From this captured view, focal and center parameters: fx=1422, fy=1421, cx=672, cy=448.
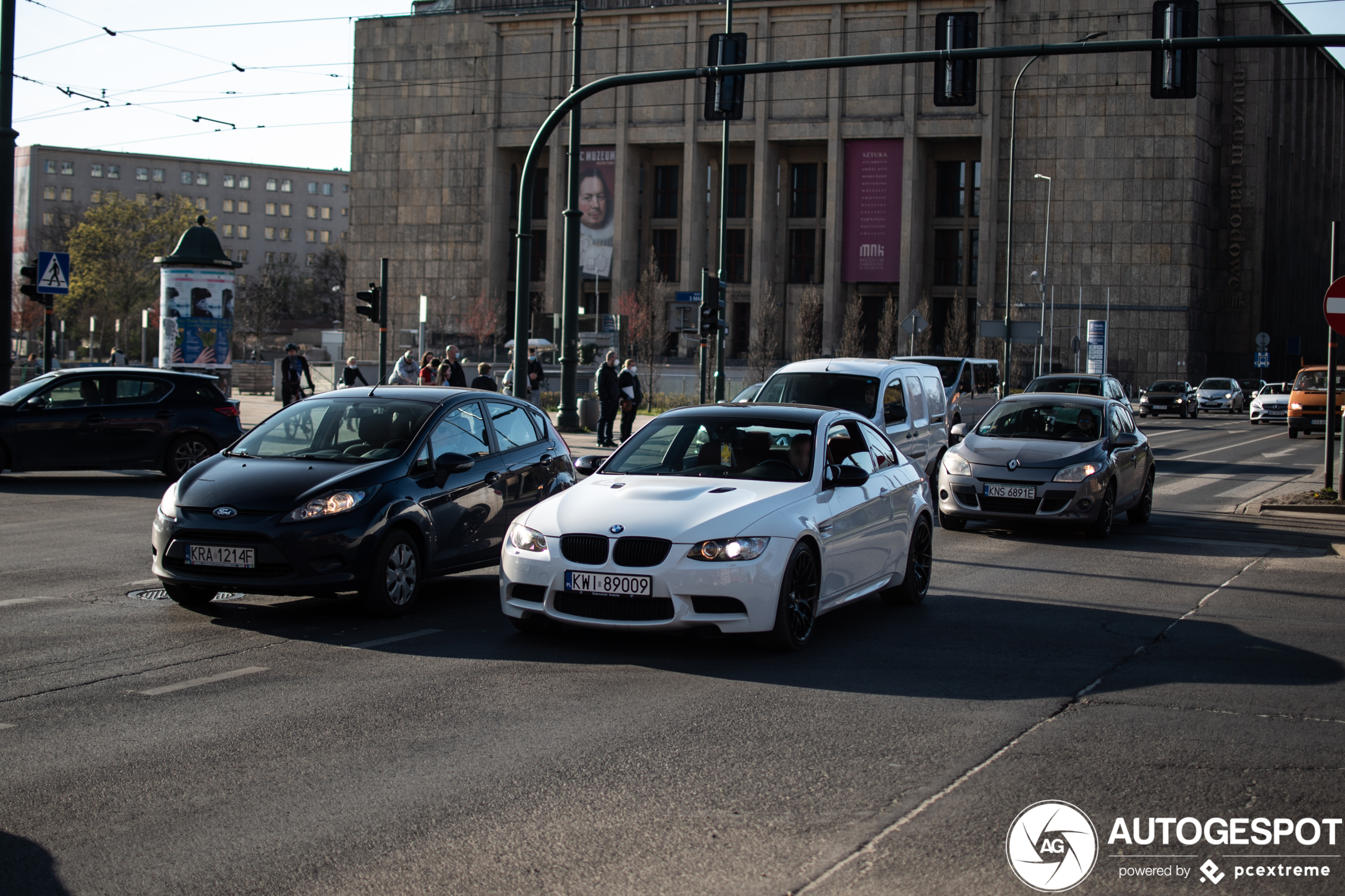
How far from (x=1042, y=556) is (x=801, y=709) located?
7.21 metres

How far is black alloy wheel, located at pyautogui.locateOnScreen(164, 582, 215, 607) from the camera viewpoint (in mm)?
9484

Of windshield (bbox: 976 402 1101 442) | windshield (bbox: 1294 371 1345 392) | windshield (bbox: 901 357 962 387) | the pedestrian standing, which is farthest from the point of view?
windshield (bbox: 1294 371 1345 392)

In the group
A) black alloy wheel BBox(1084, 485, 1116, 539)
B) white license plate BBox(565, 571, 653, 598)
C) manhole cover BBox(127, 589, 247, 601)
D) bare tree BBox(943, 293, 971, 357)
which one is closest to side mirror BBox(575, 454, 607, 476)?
white license plate BBox(565, 571, 653, 598)

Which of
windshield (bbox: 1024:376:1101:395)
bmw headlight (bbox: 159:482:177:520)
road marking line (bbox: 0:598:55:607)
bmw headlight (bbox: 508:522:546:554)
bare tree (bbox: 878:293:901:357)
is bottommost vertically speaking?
road marking line (bbox: 0:598:55:607)

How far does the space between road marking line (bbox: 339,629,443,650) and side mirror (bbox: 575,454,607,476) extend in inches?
61.8

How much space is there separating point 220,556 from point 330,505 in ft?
2.46

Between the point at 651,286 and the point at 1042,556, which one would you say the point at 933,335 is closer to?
the point at 651,286

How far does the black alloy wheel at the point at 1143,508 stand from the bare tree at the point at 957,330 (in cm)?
6075

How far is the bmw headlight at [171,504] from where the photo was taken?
927cm

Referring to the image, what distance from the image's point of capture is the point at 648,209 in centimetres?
9012

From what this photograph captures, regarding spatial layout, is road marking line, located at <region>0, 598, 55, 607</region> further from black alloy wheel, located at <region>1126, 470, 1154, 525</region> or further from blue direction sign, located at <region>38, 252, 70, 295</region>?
blue direction sign, located at <region>38, 252, 70, 295</region>

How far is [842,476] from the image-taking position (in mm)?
9078

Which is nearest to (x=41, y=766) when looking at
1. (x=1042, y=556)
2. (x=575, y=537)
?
(x=575, y=537)

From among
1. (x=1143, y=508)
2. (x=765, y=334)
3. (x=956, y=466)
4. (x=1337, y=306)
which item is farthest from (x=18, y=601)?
(x=765, y=334)
